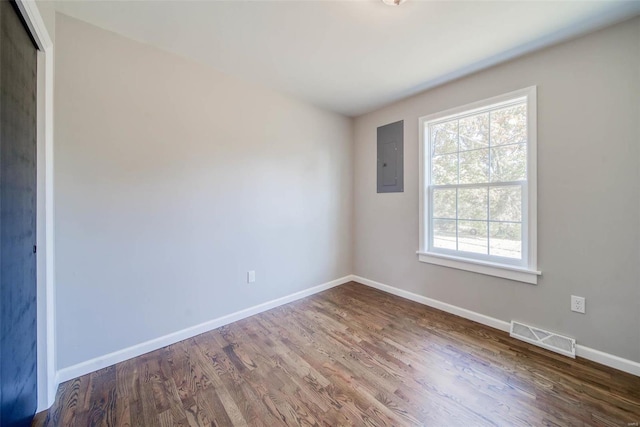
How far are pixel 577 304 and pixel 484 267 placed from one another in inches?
25.7

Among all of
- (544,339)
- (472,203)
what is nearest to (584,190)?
(472,203)

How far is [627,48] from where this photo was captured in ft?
5.57

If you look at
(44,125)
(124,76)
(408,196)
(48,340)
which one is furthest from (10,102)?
(408,196)

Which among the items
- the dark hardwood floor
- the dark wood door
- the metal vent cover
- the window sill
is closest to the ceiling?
the dark wood door

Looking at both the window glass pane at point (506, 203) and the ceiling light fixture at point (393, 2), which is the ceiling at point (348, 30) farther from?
the window glass pane at point (506, 203)

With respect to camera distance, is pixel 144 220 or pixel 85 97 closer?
pixel 85 97

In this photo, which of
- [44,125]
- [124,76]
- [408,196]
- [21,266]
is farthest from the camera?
[408,196]

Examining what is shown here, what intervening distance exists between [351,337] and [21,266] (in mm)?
2187

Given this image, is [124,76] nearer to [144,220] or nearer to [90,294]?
[144,220]

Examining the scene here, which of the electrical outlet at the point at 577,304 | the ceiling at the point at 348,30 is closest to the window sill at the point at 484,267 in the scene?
the electrical outlet at the point at 577,304

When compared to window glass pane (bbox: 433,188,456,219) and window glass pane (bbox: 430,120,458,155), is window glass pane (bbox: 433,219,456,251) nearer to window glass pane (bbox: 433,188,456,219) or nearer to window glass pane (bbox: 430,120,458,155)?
window glass pane (bbox: 433,188,456,219)

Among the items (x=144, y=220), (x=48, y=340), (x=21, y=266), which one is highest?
(x=144, y=220)

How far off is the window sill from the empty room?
0.9 inches

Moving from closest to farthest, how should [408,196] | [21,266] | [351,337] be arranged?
[21,266]
[351,337]
[408,196]
